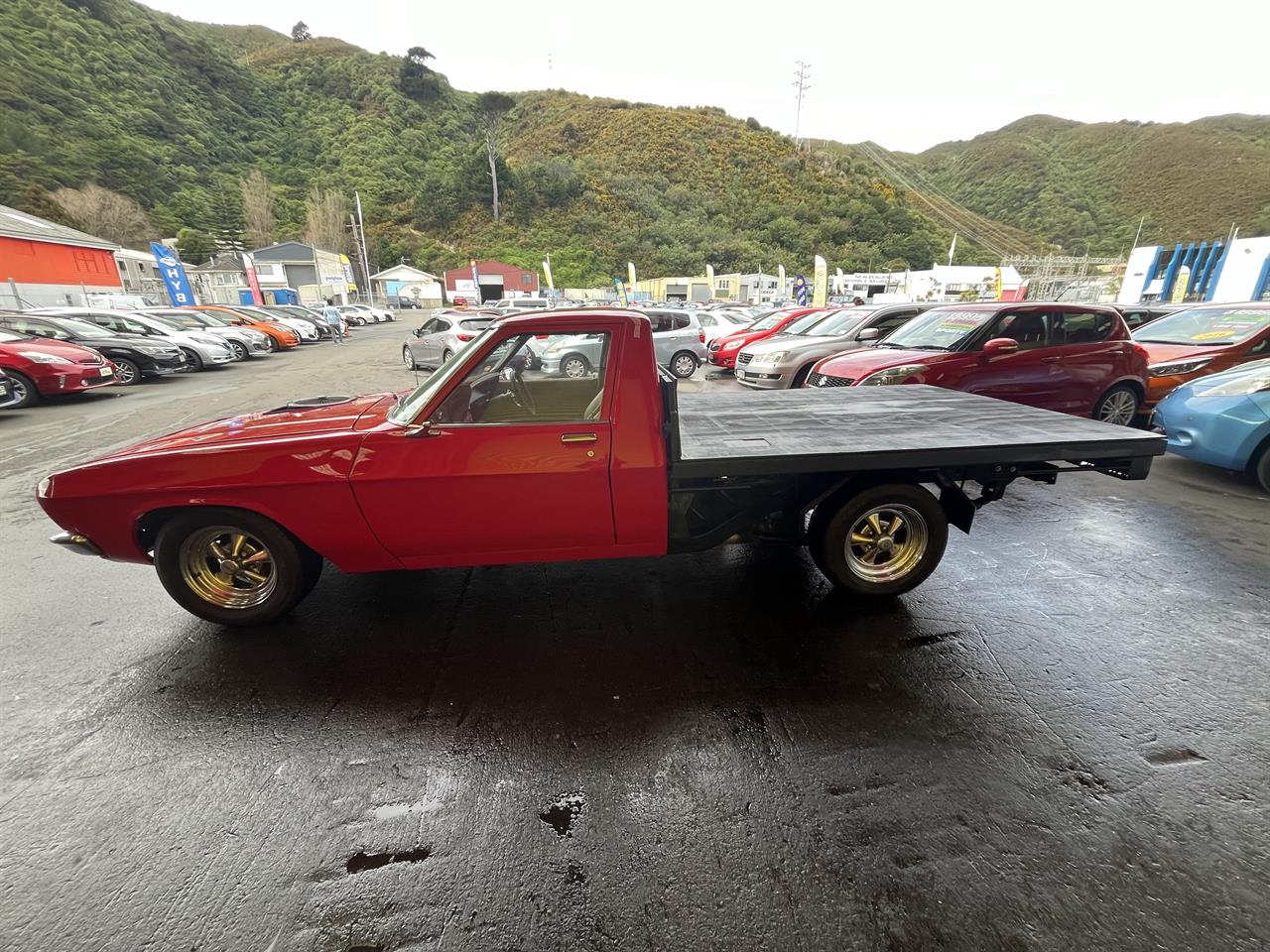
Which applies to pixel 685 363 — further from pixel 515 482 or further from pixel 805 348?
pixel 515 482

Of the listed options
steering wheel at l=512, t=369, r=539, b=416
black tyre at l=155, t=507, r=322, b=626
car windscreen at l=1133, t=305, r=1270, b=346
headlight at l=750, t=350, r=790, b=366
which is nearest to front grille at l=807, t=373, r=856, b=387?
headlight at l=750, t=350, r=790, b=366

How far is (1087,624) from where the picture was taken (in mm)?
3283

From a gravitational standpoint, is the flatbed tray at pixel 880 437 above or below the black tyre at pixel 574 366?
below

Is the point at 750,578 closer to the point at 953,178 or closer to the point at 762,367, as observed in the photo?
the point at 762,367

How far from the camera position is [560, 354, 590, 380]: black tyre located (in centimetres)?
321

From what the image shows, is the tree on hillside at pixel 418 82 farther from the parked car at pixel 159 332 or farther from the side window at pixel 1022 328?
the side window at pixel 1022 328

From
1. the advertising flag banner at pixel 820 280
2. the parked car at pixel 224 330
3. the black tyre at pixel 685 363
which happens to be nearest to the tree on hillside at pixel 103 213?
the parked car at pixel 224 330

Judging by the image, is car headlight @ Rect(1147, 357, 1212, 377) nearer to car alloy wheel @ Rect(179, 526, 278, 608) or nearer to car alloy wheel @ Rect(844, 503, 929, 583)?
car alloy wheel @ Rect(844, 503, 929, 583)

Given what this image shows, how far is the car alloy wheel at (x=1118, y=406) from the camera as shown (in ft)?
23.2

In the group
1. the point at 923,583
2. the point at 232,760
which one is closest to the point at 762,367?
the point at 923,583

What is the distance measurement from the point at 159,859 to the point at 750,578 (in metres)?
3.17

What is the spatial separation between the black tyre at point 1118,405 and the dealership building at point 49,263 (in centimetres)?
3857

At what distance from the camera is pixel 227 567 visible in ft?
10.5

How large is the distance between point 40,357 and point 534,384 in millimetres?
11936
